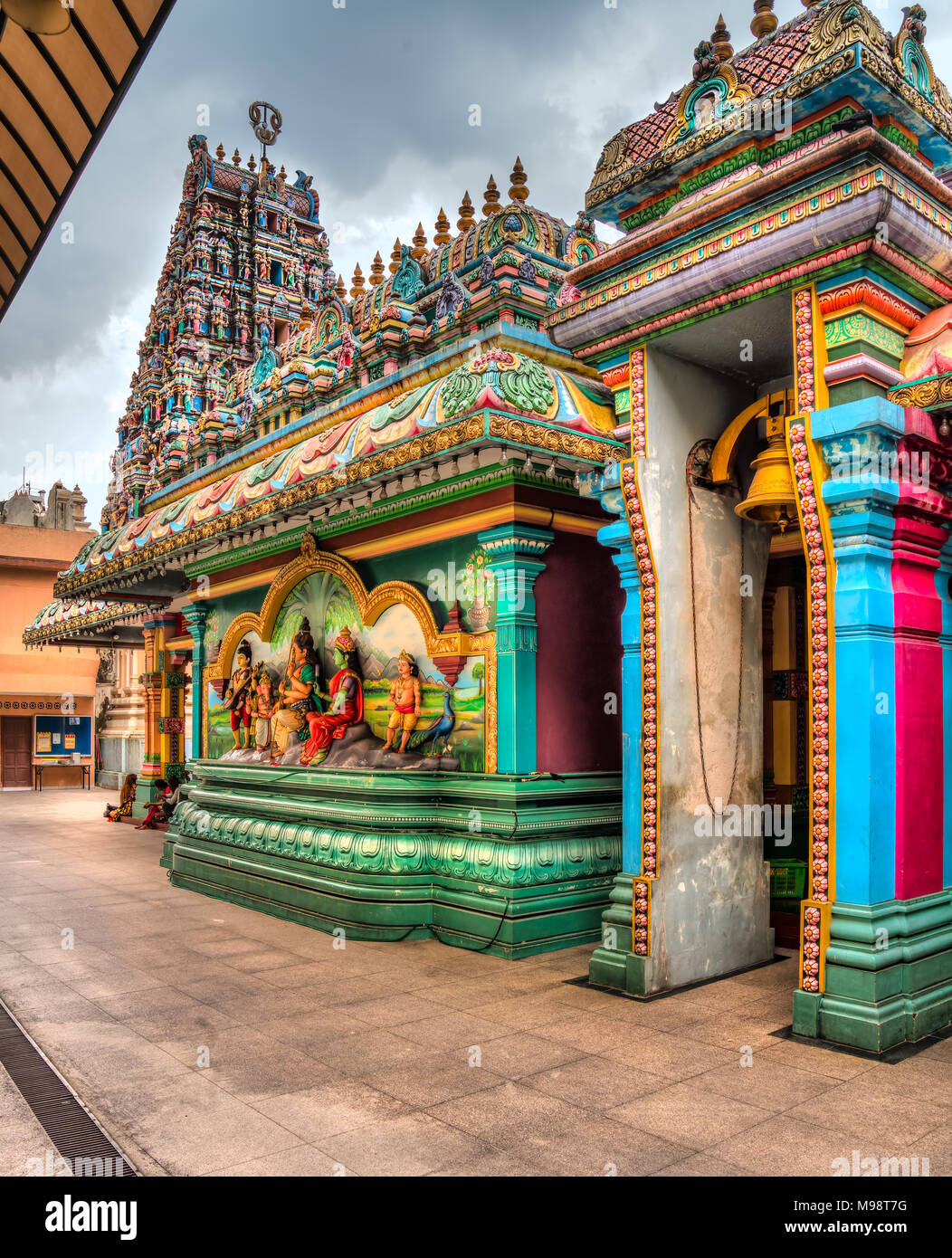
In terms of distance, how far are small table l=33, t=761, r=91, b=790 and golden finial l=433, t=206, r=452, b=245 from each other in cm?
2217

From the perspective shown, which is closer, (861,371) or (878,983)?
(878,983)

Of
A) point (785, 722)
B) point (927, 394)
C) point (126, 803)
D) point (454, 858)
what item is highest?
point (927, 394)

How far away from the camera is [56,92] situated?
2.28m

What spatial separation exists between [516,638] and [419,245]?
16.8 ft

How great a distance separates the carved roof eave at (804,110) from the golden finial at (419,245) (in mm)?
3965

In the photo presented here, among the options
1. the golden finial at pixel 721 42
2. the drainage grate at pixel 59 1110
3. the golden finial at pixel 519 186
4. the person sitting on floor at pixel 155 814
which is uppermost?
the golden finial at pixel 519 186

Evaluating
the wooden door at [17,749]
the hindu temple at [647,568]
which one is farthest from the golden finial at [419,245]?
the wooden door at [17,749]

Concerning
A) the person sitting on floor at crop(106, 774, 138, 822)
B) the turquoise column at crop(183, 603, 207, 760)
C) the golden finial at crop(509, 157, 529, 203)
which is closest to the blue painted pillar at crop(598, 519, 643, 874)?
the golden finial at crop(509, 157, 529, 203)

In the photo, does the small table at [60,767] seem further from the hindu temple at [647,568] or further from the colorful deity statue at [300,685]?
the colorful deity statue at [300,685]

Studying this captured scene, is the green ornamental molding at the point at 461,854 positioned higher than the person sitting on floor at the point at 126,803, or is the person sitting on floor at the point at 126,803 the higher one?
the green ornamental molding at the point at 461,854

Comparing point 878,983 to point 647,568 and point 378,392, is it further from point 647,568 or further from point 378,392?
point 378,392

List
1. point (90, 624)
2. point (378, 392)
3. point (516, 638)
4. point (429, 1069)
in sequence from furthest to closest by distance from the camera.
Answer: point (90, 624) < point (378, 392) < point (516, 638) < point (429, 1069)

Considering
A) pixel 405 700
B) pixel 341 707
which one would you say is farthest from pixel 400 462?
pixel 341 707

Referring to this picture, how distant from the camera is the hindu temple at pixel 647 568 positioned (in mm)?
5125
